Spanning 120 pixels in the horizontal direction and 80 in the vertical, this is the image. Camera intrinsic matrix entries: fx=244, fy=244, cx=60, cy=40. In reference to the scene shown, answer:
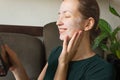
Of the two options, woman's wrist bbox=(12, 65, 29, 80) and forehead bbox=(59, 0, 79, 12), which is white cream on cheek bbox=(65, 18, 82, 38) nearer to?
forehead bbox=(59, 0, 79, 12)

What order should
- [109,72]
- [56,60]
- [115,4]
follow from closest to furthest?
1. [109,72]
2. [56,60]
3. [115,4]

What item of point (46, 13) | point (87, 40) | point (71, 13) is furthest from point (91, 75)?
point (46, 13)

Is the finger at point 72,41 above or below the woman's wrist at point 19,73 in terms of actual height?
above

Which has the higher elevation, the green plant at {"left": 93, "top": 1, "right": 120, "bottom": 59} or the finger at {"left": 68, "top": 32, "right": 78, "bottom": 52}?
the finger at {"left": 68, "top": 32, "right": 78, "bottom": 52}

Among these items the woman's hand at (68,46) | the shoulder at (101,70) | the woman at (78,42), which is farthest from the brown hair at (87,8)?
the shoulder at (101,70)

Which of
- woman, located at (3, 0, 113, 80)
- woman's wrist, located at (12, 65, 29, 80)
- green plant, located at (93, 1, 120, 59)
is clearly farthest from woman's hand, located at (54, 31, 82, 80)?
green plant, located at (93, 1, 120, 59)

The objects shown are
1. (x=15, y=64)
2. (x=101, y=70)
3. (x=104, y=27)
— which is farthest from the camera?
(x=104, y=27)

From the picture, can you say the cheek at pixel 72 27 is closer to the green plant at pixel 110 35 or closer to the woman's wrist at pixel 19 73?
the woman's wrist at pixel 19 73

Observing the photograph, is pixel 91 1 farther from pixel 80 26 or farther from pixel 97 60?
pixel 97 60

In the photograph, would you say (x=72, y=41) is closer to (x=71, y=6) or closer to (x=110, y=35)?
(x=71, y=6)

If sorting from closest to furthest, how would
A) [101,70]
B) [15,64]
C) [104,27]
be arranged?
[101,70]
[15,64]
[104,27]

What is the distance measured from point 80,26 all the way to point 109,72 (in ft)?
0.90

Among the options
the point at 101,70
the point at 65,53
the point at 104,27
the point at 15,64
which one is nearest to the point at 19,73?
the point at 15,64

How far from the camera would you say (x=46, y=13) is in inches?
91.4
